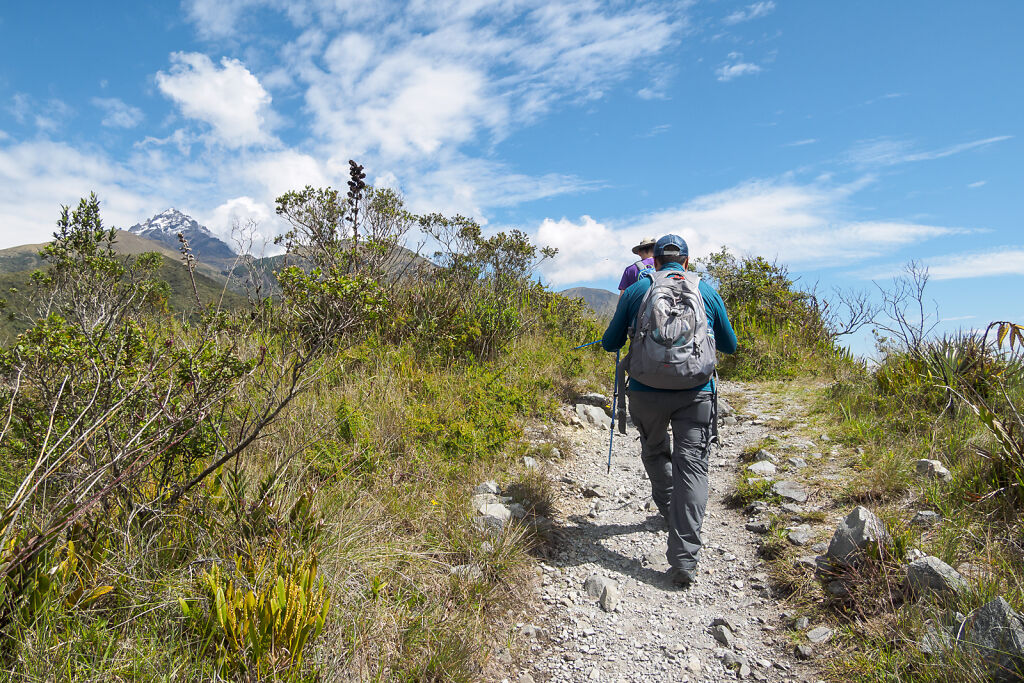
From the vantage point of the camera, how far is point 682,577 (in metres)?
3.78

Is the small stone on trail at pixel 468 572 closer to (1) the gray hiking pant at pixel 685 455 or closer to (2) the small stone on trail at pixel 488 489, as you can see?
(2) the small stone on trail at pixel 488 489

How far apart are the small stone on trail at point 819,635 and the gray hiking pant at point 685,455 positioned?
83 centimetres

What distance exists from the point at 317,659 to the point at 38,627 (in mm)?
1148

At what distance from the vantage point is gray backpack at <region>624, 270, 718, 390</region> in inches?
143

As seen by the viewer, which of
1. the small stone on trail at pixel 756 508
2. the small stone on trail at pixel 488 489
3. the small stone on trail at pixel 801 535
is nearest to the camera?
the small stone on trail at pixel 801 535

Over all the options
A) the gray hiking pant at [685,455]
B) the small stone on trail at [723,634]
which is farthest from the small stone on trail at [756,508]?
the small stone on trail at [723,634]

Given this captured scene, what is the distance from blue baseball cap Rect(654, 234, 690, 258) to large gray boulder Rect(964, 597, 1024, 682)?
2.48m

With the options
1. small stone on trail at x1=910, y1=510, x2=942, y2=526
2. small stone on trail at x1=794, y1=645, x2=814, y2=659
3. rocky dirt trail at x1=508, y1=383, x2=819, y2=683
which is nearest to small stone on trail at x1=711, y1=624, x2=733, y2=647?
rocky dirt trail at x1=508, y1=383, x2=819, y2=683

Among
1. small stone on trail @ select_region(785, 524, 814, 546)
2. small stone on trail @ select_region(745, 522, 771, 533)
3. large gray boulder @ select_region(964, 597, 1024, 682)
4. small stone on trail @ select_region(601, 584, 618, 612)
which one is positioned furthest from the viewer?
small stone on trail @ select_region(745, 522, 771, 533)

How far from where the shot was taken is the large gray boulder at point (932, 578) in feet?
9.11

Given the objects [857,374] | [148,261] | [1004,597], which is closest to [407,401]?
[148,261]

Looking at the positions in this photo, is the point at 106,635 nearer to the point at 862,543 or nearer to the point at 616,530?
the point at 616,530

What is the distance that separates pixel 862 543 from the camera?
10.7 ft

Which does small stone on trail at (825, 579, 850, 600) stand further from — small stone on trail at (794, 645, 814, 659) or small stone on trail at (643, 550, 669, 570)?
small stone on trail at (643, 550, 669, 570)
